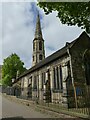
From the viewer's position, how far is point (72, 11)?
11.5m

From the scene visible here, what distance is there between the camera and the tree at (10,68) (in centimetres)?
5675

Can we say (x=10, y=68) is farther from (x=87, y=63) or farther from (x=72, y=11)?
(x=72, y=11)

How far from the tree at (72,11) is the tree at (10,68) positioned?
47.1m

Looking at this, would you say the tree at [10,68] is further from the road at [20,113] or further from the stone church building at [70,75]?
the road at [20,113]

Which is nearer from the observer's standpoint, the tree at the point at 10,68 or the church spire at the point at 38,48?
the church spire at the point at 38,48

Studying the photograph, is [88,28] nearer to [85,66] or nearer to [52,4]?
[52,4]

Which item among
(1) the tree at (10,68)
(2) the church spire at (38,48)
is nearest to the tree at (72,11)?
(2) the church spire at (38,48)

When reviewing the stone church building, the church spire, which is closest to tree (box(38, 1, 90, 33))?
the stone church building

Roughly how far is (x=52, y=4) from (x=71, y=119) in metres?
7.99

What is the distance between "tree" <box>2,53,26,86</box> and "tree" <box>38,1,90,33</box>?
47.1 metres

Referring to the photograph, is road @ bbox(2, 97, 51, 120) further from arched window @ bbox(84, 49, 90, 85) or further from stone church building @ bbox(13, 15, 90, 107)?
arched window @ bbox(84, 49, 90, 85)

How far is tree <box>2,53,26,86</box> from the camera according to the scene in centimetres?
5675

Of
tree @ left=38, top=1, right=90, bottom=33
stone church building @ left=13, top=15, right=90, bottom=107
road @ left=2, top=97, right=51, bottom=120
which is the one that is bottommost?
road @ left=2, top=97, right=51, bottom=120

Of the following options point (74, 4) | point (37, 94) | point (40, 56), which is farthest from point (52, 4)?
point (40, 56)
